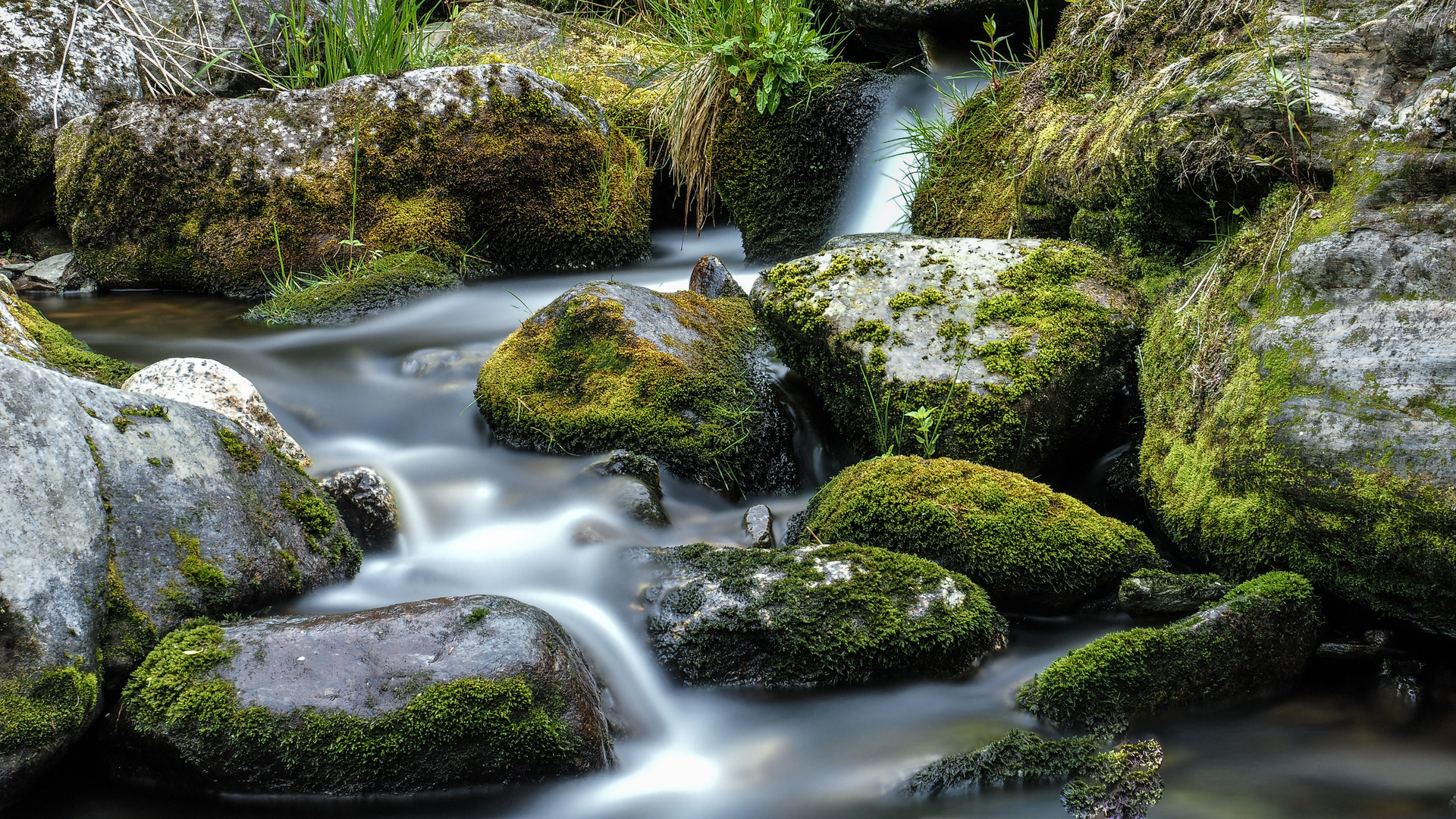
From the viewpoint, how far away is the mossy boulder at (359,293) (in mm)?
5773

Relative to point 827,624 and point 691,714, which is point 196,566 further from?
point 827,624

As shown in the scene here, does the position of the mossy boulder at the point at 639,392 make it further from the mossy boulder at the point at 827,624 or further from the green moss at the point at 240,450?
the green moss at the point at 240,450

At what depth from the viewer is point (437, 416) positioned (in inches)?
183

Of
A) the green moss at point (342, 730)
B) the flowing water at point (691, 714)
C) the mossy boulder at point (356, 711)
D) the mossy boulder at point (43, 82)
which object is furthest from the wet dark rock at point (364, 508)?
the mossy boulder at point (43, 82)

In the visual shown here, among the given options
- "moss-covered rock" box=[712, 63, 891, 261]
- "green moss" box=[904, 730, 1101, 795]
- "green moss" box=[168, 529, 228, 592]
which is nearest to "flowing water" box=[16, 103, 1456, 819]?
"green moss" box=[904, 730, 1101, 795]

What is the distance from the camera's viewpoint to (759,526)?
3742mm

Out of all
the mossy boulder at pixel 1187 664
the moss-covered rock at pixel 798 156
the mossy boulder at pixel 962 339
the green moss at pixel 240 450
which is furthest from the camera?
the moss-covered rock at pixel 798 156

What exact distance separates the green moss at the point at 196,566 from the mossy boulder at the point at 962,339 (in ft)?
8.07

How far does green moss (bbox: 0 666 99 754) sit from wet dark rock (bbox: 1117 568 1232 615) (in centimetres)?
299

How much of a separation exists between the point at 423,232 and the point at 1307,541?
18.4 ft

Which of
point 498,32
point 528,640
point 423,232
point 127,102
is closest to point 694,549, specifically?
point 528,640

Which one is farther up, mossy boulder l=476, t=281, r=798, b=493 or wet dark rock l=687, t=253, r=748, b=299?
wet dark rock l=687, t=253, r=748, b=299

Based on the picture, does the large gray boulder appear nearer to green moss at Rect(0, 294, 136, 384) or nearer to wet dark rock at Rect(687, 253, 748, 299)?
green moss at Rect(0, 294, 136, 384)

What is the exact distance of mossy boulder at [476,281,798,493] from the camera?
13.6ft
